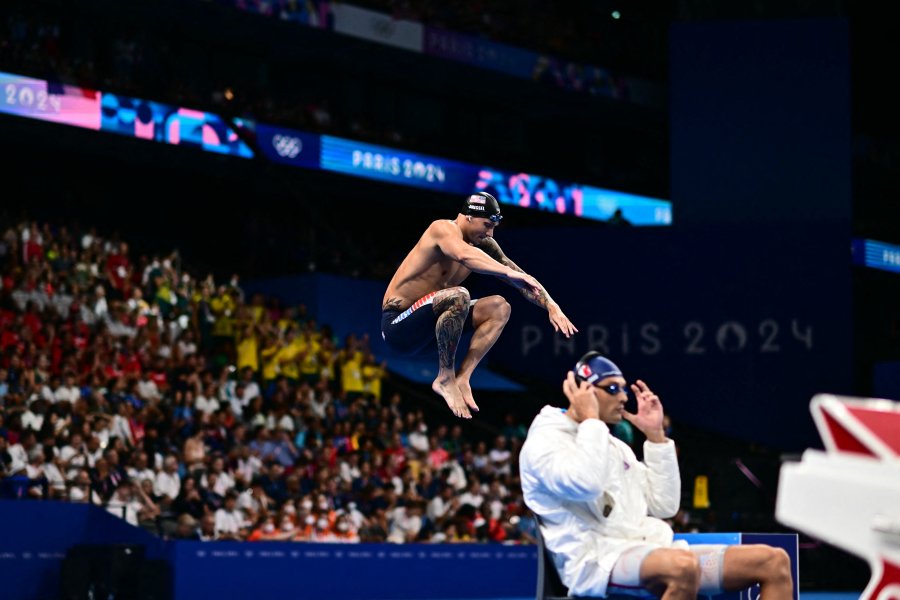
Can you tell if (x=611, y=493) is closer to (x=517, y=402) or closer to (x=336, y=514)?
(x=336, y=514)

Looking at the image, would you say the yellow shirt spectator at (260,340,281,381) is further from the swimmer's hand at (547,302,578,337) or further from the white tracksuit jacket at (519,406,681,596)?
the white tracksuit jacket at (519,406,681,596)

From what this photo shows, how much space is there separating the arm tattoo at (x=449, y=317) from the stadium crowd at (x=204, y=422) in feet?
29.7

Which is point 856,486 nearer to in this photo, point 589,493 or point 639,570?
point 589,493

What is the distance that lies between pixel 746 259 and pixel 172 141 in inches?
494

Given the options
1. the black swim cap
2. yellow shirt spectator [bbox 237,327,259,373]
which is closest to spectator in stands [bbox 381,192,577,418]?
the black swim cap

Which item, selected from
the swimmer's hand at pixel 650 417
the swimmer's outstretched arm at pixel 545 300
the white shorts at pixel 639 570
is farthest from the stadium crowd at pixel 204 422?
the white shorts at pixel 639 570

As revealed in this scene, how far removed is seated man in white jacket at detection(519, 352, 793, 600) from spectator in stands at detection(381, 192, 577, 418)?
7.72 ft

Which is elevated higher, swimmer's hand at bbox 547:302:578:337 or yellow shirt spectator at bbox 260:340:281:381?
yellow shirt spectator at bbox 260:340:281:381

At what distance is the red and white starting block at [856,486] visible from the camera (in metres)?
2.39

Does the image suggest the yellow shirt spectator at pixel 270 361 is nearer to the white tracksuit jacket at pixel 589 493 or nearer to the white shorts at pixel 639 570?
the white tracksuit jacket at pixel 589 493

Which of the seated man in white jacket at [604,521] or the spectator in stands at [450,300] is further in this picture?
the spectator in stands at [450,300]

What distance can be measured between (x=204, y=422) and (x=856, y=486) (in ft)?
57.5

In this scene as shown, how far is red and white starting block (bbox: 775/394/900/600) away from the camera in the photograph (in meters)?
2.39

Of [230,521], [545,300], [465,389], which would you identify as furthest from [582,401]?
[230,521]
